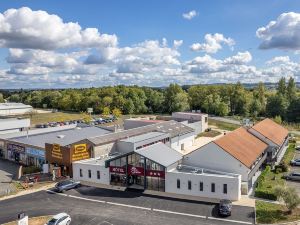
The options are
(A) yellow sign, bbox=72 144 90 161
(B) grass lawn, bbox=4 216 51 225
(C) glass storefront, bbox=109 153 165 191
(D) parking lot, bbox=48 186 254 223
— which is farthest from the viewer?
(A) yellow sign, bbox=72 144 90 161

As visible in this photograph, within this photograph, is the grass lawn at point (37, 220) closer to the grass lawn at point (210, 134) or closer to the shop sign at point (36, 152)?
the shop sign at point (36, 152)

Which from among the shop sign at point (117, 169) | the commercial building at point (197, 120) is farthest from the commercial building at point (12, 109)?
the shop sign at point (117, 169)

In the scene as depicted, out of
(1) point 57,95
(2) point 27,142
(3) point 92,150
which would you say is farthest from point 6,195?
(1) point 57,95

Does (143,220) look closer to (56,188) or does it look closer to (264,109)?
(56,188)

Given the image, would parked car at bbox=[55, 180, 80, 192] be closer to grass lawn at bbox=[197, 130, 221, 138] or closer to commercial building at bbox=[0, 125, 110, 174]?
commercial building at bbox=[0, 125, 110, 174]

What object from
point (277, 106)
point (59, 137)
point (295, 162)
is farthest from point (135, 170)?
point (277, 106)

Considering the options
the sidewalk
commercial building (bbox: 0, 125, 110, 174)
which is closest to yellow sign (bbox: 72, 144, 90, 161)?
commercial building (bbox: 0, 125, 110, 174)

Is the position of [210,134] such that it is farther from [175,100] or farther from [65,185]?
[65,185]
